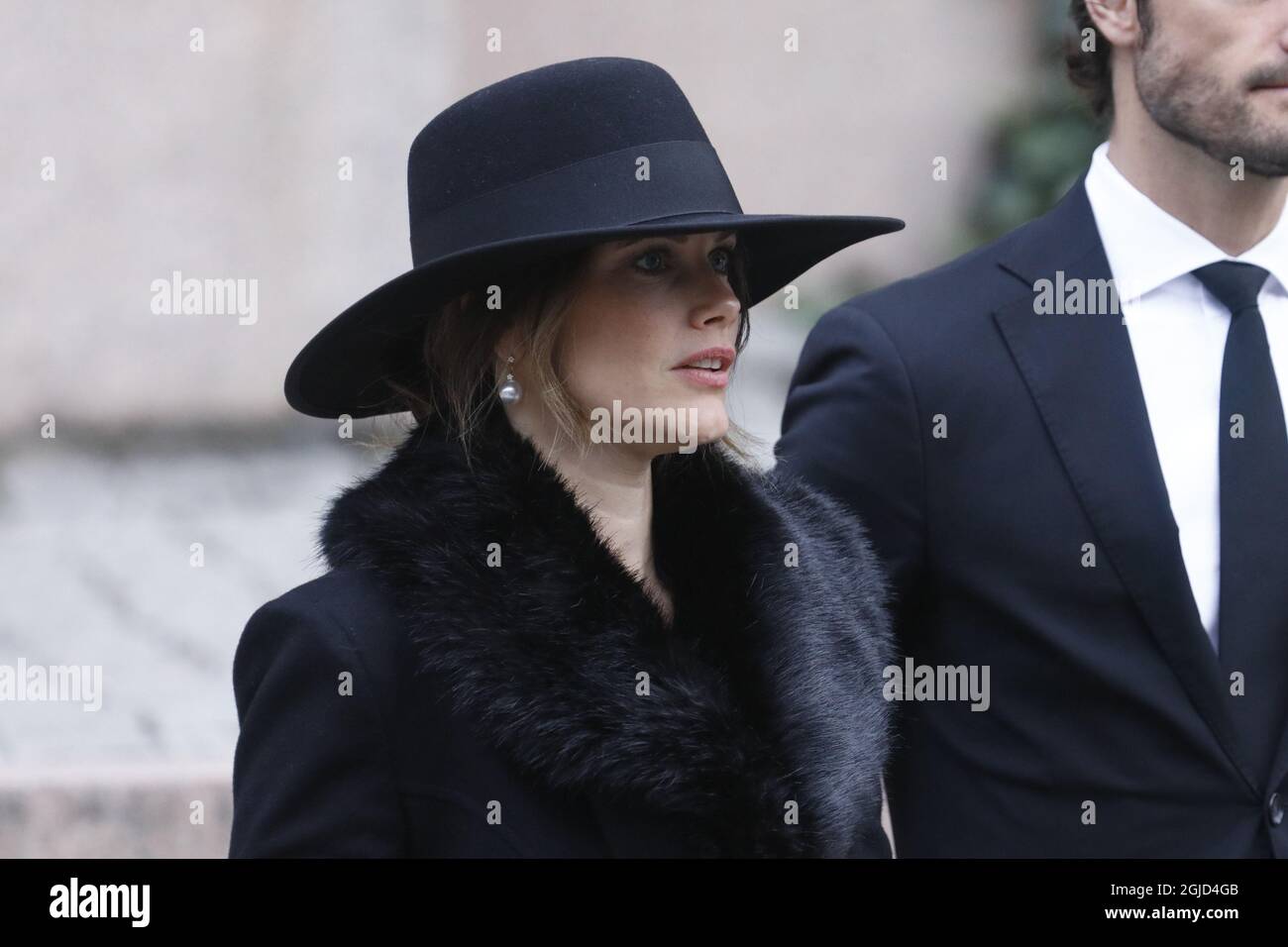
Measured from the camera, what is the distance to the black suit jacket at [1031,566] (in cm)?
248

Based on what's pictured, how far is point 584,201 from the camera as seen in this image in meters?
2.11

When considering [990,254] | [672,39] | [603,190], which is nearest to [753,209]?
[672,39]

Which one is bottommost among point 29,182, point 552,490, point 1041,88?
point 552,490

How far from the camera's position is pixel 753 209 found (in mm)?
6594

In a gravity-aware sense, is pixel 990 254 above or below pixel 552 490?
above

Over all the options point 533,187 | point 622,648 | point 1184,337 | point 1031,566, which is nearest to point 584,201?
point 533,187

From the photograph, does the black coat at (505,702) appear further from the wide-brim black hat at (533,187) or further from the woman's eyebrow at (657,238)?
the woman's eyebrow at (657,238)

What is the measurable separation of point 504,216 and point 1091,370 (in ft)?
3.21

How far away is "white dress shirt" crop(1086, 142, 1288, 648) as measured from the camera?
99.8 inches
